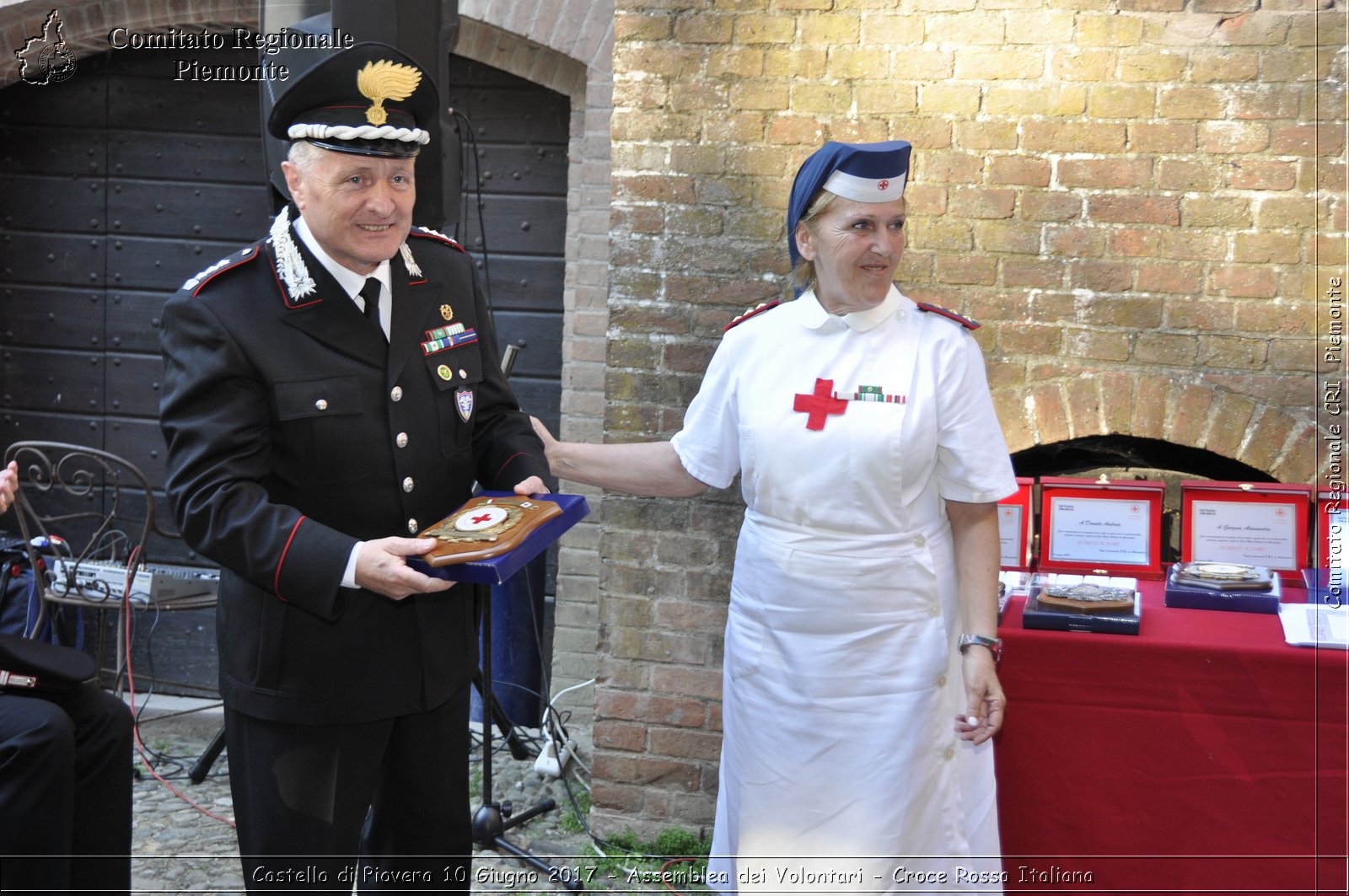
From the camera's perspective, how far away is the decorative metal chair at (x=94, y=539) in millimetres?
4383

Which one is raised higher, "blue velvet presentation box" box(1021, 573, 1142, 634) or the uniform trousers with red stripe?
"blue velvet presentation box" box(1021, 573, 1142, 634)

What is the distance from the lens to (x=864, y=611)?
102 inches

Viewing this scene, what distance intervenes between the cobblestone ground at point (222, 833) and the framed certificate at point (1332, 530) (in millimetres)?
2023

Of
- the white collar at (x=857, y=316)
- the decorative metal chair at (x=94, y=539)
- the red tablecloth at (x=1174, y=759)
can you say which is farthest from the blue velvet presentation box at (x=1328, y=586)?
the decorative metal chair at (x=94, y=539)

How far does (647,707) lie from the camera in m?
3.85

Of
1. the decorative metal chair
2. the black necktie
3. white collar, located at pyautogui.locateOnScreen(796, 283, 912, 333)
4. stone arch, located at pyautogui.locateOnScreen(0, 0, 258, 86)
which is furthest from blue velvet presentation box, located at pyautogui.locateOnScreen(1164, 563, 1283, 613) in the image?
stone arch, located at pyautogui.locateOnScreen(0, 0, 258, 86)

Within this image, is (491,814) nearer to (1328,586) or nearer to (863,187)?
(863,187)

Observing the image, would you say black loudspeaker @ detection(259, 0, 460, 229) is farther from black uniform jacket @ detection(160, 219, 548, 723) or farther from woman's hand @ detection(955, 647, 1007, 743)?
woman's hand @ detection(955, 647, 1007, 743)

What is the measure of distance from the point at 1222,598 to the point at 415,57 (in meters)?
2.40

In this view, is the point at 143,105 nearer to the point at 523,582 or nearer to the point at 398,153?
the point at 523,582

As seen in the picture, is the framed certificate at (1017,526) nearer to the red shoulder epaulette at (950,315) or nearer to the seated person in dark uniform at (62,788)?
the red shoulder epaulette at (950,315)

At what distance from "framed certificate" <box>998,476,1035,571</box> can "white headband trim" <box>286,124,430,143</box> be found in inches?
72.2

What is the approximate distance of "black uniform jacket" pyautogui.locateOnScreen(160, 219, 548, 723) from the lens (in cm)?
222

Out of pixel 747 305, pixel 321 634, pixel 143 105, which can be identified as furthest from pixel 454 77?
pixel 321 634
